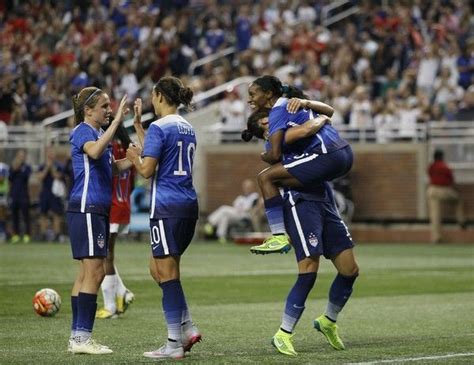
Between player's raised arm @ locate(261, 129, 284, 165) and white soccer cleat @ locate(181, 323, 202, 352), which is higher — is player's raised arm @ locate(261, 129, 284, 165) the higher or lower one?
the higher one

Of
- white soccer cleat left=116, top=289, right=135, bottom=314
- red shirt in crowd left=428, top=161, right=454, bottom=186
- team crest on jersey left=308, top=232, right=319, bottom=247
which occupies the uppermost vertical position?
team crest on jersey left=308, top=232, right=319, bottom=247

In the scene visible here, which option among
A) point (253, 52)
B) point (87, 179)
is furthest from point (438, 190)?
point (87, 179)

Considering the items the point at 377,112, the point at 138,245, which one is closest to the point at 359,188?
the point at 377,112

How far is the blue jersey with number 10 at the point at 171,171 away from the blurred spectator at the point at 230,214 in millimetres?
20357

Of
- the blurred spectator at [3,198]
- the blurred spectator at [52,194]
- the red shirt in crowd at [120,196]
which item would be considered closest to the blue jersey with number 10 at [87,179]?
the red shirt in crowd at [120,196]

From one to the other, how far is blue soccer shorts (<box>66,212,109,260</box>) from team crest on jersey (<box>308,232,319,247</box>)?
67.0 inches

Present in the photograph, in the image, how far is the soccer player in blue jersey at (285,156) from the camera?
36.7 feet

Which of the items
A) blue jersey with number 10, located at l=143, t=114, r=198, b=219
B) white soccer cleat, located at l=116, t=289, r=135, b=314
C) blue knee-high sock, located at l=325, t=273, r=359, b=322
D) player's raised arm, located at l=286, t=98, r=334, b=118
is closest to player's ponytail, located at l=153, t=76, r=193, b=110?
blue jersey with number 10, located at l=143, t=114, r=198, b=219

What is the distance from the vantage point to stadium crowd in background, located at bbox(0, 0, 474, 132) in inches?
1209

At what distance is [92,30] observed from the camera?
1452 inches

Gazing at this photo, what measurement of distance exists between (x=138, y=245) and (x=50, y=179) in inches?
141

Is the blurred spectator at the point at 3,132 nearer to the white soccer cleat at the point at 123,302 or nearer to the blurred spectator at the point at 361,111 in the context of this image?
the blurred spectator at the point at 361,111

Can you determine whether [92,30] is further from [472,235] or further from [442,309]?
[442,309]

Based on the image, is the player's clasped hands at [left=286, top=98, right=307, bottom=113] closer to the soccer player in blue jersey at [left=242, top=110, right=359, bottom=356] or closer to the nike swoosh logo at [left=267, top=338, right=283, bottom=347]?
the soccer player in blue jersey at [left=242, top=110, right=359, bottom=356]
